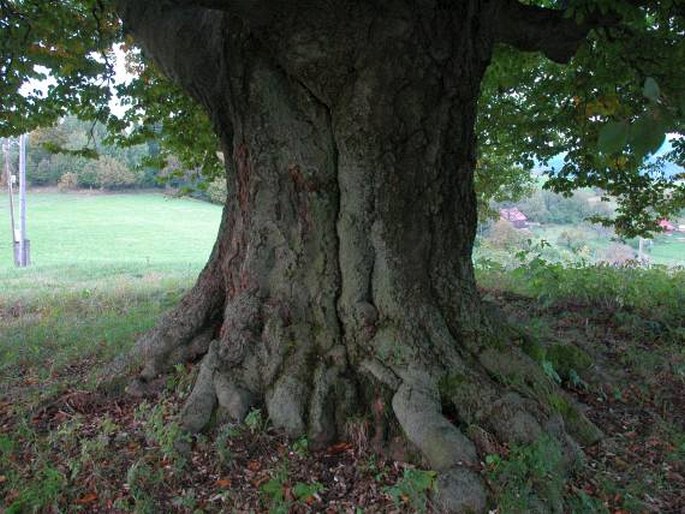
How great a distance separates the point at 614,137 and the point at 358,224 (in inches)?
118

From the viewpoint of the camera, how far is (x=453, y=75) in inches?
160

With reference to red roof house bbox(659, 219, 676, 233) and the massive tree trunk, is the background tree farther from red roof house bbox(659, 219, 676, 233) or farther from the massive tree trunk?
red roof house bbox(659, 219, 676, 233)

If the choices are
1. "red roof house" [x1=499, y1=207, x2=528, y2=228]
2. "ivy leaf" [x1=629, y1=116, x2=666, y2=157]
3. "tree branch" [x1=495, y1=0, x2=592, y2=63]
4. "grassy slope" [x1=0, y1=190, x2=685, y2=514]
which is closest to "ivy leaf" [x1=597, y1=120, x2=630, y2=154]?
"ivy leaf" [x1=629, y1=116, x2=666, y2=157]

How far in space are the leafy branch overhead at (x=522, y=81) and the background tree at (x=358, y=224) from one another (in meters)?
0.06

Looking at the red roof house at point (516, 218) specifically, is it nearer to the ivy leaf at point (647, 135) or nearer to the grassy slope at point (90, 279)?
the grassy slope at point (90, 279)

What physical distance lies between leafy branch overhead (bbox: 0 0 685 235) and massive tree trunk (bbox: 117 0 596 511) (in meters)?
0.42

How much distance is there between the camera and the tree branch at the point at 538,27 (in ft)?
15.1

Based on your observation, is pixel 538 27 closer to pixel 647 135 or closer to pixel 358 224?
pixel 358 224

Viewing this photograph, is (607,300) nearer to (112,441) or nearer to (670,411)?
(670,411)

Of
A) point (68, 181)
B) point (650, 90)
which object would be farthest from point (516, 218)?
point (68, 181)

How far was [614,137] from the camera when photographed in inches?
46.3

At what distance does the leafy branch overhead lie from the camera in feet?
15.3

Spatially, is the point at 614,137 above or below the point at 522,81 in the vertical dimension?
below

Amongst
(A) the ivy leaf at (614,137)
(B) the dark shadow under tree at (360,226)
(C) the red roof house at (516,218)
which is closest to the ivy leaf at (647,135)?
(A) the ivy leaf at (614,137)
